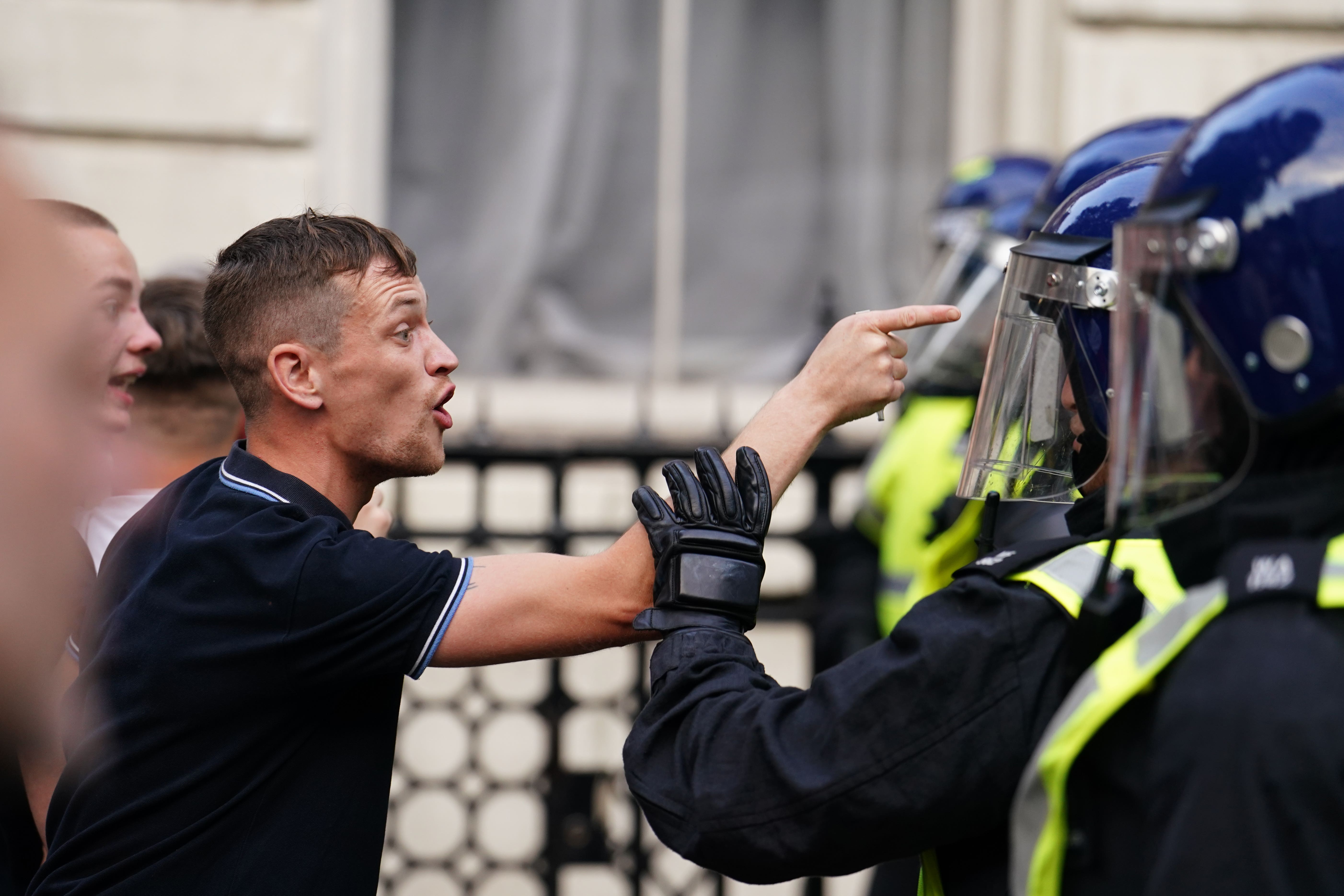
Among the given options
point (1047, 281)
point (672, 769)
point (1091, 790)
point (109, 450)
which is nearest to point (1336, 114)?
point (1047, 281)

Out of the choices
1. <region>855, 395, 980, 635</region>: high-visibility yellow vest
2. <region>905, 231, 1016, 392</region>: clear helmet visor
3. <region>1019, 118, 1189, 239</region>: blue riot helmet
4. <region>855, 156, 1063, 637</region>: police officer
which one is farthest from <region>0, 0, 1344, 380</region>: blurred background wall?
<region>1019, 118, 1189, 239</region>: blue riot helmet

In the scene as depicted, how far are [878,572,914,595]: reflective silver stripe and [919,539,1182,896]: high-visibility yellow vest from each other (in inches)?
81.6

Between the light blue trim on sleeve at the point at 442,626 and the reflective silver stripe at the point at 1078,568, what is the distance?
0.75 metres

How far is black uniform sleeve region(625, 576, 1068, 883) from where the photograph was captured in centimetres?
151

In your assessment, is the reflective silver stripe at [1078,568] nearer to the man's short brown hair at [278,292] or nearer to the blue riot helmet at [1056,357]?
the blue riot helmet at [1056,357]

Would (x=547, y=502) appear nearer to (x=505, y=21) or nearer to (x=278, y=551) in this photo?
(x=505, y=21)

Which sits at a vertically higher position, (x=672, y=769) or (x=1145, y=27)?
(x=1145, y=27)

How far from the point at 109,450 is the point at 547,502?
6.87 feet

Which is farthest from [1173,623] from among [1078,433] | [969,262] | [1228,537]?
[969,262]

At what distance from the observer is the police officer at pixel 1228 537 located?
1.25 metres

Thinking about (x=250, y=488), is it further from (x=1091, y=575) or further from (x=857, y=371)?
(x=1091, y=575)

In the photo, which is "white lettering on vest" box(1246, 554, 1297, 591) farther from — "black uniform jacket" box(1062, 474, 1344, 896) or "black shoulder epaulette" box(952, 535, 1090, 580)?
"black shoulder epaulette" box(952, 535, 1090, 580)

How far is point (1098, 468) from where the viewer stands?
6.07ft

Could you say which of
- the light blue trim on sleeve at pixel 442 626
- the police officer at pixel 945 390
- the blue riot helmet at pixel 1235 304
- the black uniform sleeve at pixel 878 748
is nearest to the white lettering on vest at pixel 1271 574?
the blue riot helmet at pixel 1235 304
